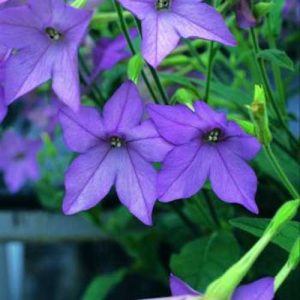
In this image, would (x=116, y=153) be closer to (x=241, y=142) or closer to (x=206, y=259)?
(x=241, y=142)

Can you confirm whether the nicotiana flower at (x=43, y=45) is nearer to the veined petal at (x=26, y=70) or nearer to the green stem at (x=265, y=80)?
the veined petal at (x=26, y=70)

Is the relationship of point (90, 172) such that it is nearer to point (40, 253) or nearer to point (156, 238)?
point (156, 238)

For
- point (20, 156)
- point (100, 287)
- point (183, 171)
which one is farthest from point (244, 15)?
point (20, 156)

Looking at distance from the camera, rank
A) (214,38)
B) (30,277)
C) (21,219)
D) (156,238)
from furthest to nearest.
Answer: (30,277) < (21,219) < (156,238) < (214,38)

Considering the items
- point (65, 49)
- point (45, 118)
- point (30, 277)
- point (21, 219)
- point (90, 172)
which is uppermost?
point (65, 49)

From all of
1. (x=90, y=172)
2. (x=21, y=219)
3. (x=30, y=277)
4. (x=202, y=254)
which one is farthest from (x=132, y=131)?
(x=30, y=277)

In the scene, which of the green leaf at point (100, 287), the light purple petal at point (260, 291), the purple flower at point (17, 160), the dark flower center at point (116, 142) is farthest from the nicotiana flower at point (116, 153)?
the purple flower at point (17, 160)

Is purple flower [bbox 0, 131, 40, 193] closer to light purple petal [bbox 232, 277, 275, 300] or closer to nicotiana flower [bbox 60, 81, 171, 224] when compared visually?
nicotiana flower [bbox 60, 81, 171, 224]

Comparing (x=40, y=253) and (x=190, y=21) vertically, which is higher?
(x=190, y=21)
